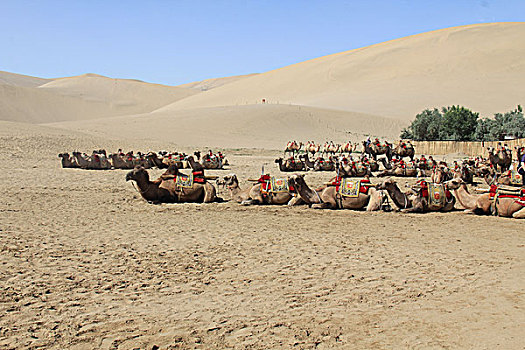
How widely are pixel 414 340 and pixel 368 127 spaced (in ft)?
196

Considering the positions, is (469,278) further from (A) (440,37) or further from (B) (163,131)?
(A) (440,37)

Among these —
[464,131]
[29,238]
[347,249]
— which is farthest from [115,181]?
[464,131]

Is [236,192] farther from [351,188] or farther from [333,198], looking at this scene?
[351,188]

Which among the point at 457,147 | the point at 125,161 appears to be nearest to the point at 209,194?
the point at 125,161

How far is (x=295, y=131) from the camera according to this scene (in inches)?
2274

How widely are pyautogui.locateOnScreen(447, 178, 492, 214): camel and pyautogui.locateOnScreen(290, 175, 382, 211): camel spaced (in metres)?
1.99

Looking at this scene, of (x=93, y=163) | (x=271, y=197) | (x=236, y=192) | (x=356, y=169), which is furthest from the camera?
(x=93, y=163)

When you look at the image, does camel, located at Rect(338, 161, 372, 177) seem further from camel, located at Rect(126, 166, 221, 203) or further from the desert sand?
camel, located at Rect(126, 166, 221, 203)

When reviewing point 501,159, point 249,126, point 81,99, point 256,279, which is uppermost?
point 81,99

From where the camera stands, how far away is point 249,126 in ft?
190

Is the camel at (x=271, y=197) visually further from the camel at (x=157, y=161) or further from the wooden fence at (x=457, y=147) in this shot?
the wooden fence at (x=457, y=147)

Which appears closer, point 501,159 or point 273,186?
point 273,186

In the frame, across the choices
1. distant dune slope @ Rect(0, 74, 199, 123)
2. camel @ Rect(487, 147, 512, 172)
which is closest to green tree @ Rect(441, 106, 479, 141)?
camel @ Rect(487, 147, 512, 172)

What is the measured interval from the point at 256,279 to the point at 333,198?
6.29 metres
